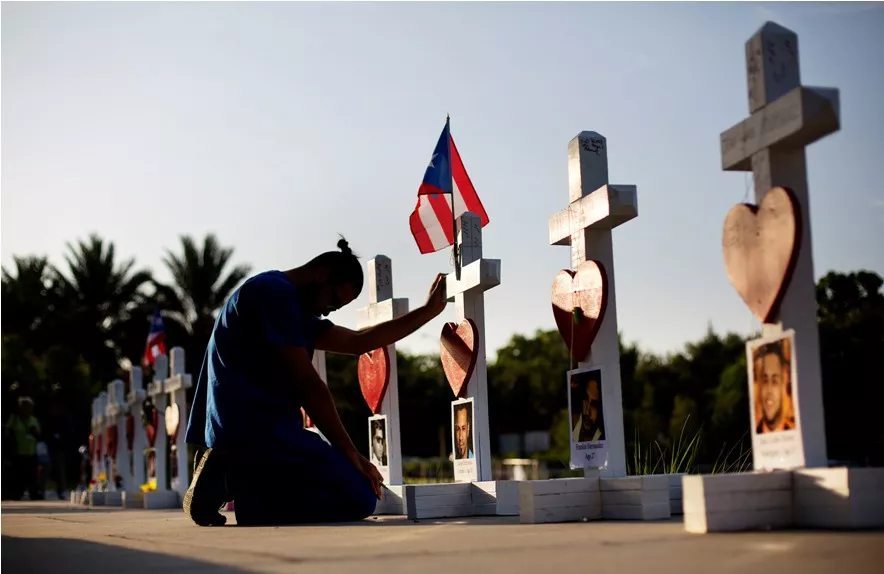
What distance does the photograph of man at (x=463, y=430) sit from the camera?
7.79 m

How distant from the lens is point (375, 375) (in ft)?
29.5

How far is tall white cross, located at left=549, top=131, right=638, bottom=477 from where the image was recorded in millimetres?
6250

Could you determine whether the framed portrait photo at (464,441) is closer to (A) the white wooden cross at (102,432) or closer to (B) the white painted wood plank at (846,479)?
(B) the white painted wood plank at (846,479)

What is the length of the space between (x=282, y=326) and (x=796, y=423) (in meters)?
2.63

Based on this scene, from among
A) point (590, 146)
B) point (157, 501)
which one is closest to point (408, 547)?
point (590, 146)

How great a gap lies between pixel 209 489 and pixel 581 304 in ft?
7.54

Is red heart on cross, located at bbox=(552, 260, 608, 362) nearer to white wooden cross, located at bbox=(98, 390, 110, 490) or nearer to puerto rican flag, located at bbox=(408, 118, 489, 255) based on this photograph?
puerto rican flag, located at bbox=(408, 118, 489, 255)

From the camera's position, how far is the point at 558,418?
163 feet

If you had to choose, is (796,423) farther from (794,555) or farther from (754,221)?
(794,555)

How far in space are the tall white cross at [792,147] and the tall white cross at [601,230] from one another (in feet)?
3.97

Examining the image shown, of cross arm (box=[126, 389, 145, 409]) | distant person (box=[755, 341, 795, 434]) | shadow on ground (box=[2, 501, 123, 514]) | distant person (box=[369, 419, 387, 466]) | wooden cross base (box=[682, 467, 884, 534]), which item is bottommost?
shadow on ground (box=[2, 501, 123, 514])

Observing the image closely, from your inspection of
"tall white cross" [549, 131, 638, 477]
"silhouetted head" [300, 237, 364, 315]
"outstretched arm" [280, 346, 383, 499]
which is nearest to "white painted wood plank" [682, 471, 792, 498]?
"tall white cross" [549, 131, 638, 477]

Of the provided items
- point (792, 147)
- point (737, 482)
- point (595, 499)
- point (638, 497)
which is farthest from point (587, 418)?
point (792, 147)

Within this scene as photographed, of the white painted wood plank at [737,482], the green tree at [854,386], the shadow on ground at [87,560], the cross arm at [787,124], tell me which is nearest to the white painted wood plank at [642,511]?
the white painted wood plank at [737,482]
